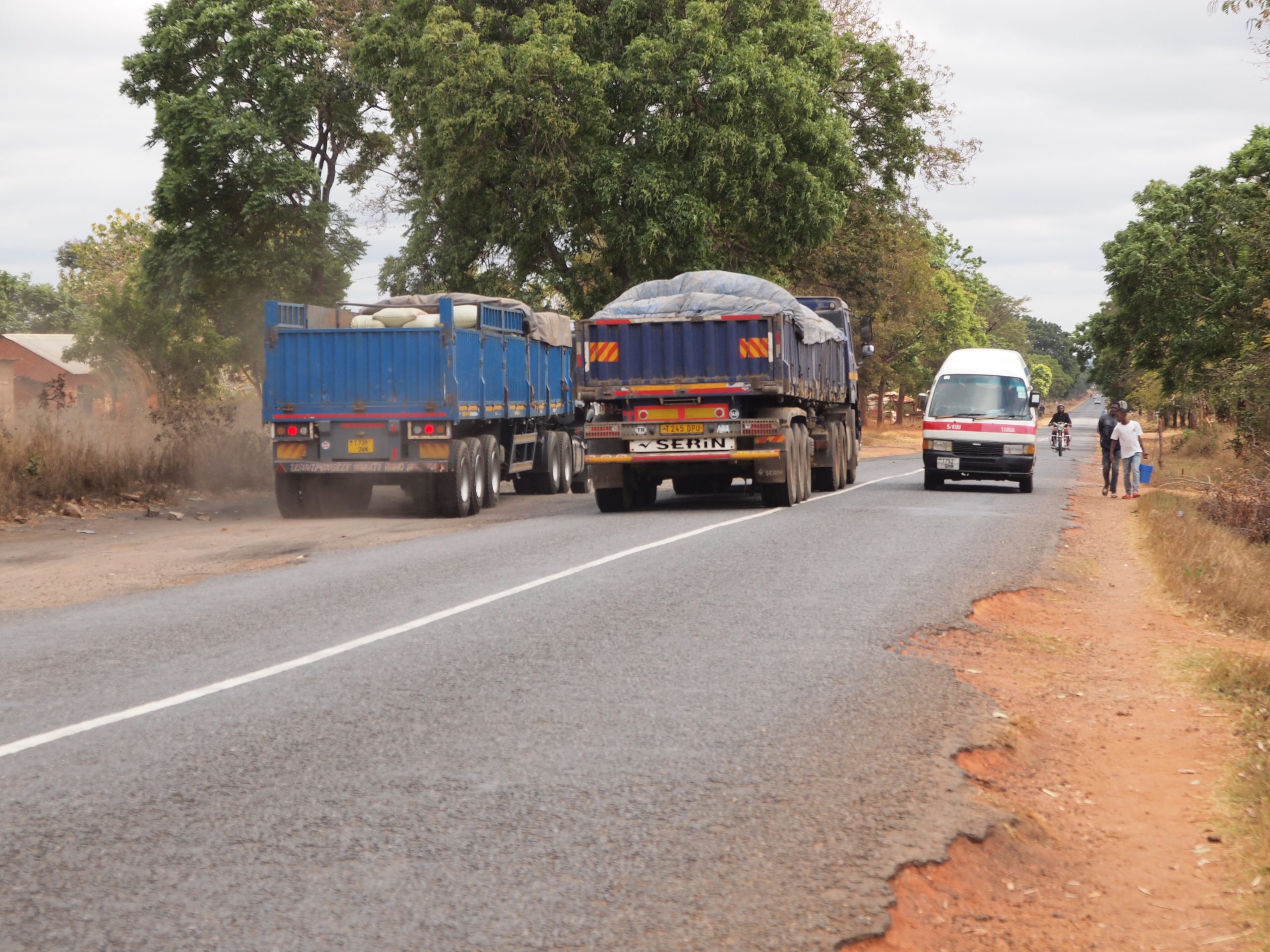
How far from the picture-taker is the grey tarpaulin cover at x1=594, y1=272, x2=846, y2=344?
18.8 meters

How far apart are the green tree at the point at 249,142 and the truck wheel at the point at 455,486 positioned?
1919 centimetres

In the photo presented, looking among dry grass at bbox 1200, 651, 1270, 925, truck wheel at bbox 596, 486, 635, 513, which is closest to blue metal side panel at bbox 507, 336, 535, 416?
truck wheel at bbox 596, 486, 635, 513

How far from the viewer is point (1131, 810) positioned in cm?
581

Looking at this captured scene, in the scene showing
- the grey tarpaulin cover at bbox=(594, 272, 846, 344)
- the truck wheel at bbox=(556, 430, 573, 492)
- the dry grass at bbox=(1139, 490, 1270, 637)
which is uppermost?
the grey tarpaulin cover at bbox=(594, 272, 846, 344)

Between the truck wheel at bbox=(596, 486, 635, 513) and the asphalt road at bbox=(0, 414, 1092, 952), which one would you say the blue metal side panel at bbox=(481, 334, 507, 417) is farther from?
the asphalt road at bbox=(0, 414, 1092, 952)

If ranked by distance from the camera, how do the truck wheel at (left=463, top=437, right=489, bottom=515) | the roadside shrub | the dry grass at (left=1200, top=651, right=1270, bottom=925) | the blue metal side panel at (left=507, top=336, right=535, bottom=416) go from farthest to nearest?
the blue metal side panel at (left=507, top=336, right=535, bottom=416)
the truck wheel at (left=463, top=437, right=489, bottom=515)
the roadside shrub
the dry grass at (left=1200, top=651, right=1270, bottom=925)

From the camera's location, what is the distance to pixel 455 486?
62.5 ft

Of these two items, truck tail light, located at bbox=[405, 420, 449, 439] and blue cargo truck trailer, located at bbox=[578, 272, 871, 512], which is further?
truck tail light, located at bbox=[405, 420, 449, 439]

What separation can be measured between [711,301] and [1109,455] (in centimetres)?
1068

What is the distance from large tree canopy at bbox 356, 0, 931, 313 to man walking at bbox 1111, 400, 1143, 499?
29.0 feet

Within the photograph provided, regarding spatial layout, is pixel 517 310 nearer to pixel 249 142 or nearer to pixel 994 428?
pixel 994 428

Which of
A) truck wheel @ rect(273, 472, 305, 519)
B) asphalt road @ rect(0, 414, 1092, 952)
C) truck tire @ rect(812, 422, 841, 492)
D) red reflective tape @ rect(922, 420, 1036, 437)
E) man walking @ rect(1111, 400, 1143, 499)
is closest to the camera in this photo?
asphalt road @ rect(0, 414, 1092, 952)

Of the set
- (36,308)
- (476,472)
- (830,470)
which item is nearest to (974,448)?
(830,470)

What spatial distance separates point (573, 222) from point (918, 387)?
206 feet
